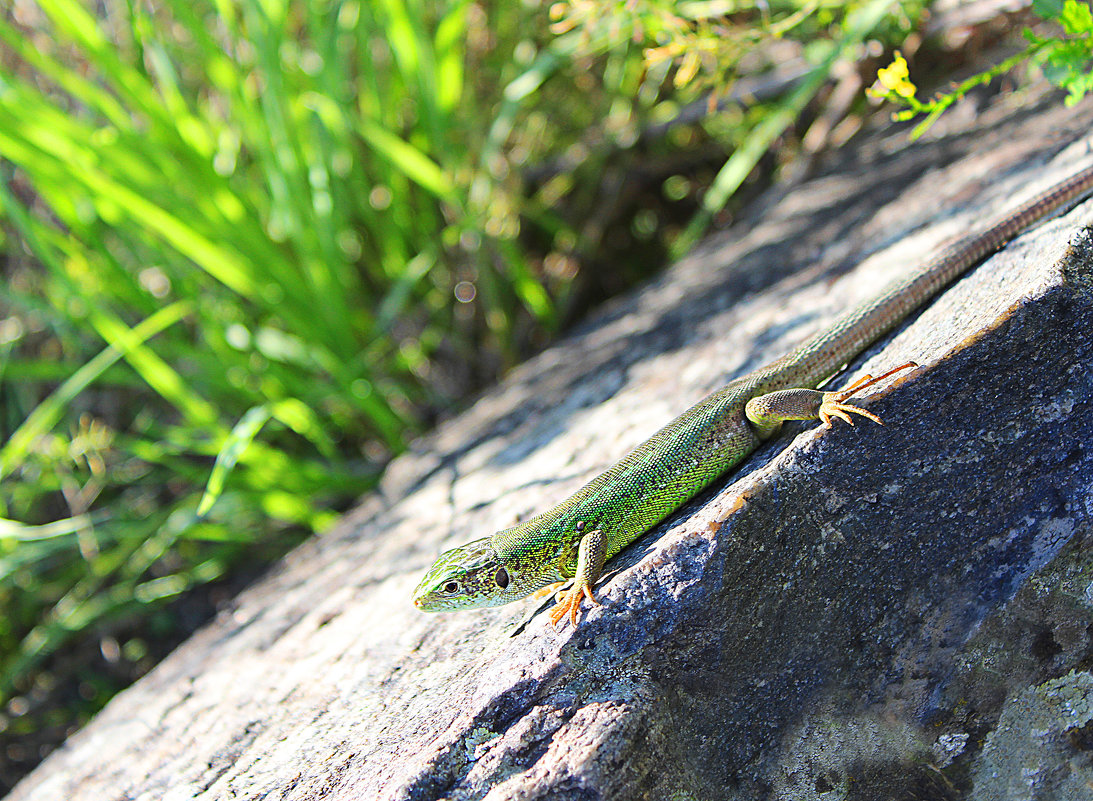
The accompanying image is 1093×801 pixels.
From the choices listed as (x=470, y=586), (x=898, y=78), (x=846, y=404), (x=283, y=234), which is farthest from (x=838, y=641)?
(x=283, y=234)

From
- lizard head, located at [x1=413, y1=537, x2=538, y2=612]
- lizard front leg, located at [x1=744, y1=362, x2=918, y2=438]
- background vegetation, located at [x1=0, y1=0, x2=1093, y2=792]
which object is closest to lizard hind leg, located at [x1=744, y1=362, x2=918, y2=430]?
lizard front leg, located at [x1=744, y1=362, x2=918, y2=438]

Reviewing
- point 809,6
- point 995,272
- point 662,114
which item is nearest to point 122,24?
point 662,114

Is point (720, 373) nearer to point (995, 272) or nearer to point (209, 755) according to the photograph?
point (995, 272)

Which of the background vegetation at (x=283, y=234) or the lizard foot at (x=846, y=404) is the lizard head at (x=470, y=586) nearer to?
the lizard foot at (x=846, y=404)

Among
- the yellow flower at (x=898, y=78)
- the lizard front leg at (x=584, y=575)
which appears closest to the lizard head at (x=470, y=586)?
the lizard front leg at (x=584, y=575)

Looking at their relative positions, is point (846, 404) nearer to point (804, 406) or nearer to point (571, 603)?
point (804, 406)

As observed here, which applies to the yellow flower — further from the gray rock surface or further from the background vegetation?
the background vegetation
